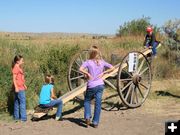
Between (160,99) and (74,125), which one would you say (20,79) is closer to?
(74,125)

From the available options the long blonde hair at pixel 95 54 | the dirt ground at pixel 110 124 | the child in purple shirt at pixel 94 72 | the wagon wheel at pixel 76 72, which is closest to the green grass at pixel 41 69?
the wagon wheel at pixel 76 72

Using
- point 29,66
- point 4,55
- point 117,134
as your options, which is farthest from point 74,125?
point 4,55

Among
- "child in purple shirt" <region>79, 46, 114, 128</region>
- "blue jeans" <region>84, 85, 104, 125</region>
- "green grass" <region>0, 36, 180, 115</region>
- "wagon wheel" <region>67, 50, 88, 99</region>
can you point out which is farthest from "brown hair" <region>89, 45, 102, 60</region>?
"green grass" <region>0, 36, 180, 115</region>

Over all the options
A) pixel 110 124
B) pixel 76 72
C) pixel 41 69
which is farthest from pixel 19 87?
pixel 41 69

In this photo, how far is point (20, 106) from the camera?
9.27 m

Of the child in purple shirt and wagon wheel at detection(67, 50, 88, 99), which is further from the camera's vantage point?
wagon wheel at detection(67, 50, 88, 99)

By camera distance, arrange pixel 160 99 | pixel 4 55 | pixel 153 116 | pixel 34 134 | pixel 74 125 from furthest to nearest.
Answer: pixel 4 55
pixel 160 99
pixel 153 116
pixel 74 125
pixel 34 134

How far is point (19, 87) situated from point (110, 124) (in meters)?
2.16

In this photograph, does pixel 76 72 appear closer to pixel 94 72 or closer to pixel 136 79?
pixel 136 79

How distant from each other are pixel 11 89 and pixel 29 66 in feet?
6.78

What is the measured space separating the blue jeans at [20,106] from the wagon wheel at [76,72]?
2144 millimetres

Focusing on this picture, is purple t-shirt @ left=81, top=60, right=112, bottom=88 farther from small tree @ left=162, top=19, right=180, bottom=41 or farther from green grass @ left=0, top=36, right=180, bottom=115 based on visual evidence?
small tree @ left=162, top=19, right=180, bottom=41

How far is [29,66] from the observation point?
1227cm

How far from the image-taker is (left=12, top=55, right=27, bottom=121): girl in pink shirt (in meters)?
9.05
